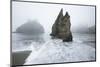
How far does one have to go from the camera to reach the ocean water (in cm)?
198

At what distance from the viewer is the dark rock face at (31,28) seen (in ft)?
6.49

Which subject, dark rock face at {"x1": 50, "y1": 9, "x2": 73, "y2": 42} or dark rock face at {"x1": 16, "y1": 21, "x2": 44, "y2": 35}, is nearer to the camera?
dark rock face at {"x1": 16, "y1": 21, "x2": 44, "y2": 35}

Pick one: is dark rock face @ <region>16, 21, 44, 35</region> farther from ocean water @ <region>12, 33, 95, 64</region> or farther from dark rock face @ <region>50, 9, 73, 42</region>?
dark rock face @ <region>50, 9, 73, 42</region>

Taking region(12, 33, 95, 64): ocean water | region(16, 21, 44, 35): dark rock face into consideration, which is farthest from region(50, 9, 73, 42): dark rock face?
region(16, 21, 44, 35): dark rock face

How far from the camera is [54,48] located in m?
2.09

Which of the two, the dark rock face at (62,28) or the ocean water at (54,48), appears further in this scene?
the dark rock face at (62,28)

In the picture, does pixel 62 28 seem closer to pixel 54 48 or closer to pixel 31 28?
pixel 54 48

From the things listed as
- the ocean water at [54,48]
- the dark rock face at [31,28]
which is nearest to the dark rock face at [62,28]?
the ocean water at [54,48]

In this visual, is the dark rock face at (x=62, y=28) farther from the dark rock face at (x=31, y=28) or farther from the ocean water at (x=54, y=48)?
the dark rock face at (x=31, y=28)

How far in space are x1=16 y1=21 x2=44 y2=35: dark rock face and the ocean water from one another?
0.05 meters

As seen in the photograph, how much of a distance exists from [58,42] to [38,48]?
0.88 feet

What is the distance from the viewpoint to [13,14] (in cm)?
194

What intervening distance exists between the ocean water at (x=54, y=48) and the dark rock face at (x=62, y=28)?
59 mm

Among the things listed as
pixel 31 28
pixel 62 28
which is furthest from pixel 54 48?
pixel 31 28
